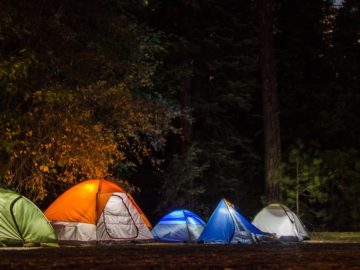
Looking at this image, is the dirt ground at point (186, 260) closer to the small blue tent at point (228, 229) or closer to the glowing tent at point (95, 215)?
the glowing tent at point (95, 215)

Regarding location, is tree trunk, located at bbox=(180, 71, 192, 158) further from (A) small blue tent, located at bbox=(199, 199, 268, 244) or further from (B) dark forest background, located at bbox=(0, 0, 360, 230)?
(A) small blue tent, located at bbox=(199, 199, 268, 244)

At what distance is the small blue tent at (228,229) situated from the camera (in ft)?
58.4

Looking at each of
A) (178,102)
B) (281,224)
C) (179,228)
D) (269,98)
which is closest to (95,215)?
(179,228)

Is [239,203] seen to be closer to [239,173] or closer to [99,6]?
[239,173]

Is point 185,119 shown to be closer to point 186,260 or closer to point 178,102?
point 178,102

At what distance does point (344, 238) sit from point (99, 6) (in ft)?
31.2

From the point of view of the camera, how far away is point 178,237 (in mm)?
19609

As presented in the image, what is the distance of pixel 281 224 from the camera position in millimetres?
19938

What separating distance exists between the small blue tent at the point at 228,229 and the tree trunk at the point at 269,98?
6.44 metres

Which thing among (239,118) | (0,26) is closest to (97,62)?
(0,26)

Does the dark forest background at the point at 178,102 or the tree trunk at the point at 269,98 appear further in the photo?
the tree trunk at the point at 269,98

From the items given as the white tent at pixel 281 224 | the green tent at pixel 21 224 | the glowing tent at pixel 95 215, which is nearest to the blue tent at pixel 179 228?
the white tent at pixel 281 224

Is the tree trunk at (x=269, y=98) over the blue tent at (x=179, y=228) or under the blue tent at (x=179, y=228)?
over

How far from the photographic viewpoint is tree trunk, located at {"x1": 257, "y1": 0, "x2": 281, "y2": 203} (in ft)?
80.3
